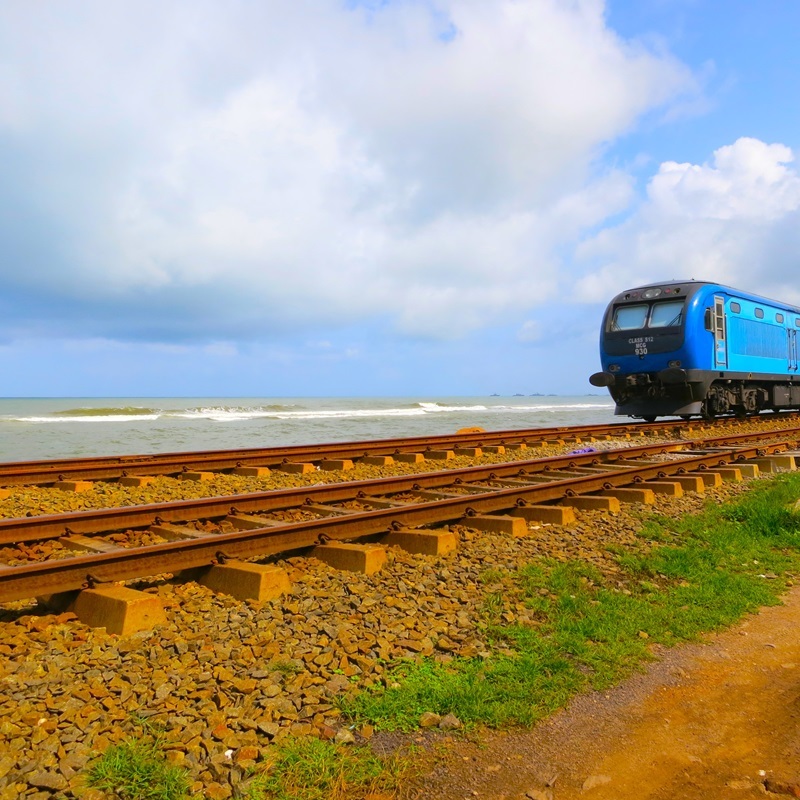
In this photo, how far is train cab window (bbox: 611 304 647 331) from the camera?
16.6 metres

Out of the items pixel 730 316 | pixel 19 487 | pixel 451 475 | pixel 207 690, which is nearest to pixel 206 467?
pixel 19 487

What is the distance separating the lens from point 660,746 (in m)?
2.98

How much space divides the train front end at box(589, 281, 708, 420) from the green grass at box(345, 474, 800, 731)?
941cm

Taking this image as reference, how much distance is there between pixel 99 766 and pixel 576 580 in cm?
319

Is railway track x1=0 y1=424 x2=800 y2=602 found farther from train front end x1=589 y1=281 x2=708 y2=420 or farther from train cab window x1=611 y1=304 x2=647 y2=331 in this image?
train cab window x1=611 y1=304 x2=647 y2=331

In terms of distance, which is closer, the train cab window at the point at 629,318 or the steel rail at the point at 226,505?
the steel rail at the point at 226,505

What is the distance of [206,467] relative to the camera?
10039mm

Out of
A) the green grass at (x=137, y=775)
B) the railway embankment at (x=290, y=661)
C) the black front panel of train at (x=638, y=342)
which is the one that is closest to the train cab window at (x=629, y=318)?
the black front panel of train at (x=638, y=342)

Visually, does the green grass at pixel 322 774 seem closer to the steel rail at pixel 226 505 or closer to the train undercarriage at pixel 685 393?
the steel rail at pixel 226 505

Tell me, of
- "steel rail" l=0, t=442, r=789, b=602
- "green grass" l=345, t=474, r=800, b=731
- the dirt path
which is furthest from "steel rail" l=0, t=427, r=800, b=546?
the dirt path

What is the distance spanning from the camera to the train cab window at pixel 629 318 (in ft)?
54.4

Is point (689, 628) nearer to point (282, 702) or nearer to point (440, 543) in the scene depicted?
point (440, 543)

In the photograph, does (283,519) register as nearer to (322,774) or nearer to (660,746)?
(322,774)

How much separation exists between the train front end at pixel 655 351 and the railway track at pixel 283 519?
6670 mm
